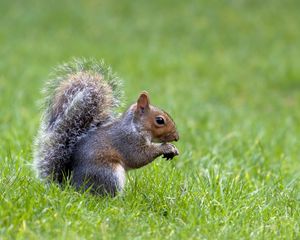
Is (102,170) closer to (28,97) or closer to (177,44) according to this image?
(28,97)

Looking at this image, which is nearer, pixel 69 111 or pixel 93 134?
pixel 69 111

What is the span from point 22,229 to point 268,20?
597 inches

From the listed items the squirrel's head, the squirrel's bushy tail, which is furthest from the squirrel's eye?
the squirrel's bushy tail

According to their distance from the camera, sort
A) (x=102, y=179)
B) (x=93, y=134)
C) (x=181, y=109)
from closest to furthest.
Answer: (x=102, y=179) → (x=93, y=134) → (x=181, y=109)

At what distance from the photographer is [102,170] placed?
169 inches

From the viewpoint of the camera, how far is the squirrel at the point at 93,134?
4.34 meters

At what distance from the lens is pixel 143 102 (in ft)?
14.9

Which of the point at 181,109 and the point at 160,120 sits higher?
the point at 160,120

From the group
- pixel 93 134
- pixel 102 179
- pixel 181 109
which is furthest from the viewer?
pixel 181 109

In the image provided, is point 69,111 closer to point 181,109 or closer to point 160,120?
point 160,120

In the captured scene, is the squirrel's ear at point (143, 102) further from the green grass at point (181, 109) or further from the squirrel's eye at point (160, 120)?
the green grass at point (181, 109)

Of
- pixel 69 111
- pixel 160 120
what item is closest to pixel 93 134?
pixel 69 111

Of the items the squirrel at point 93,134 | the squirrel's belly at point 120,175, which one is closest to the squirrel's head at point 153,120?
the squirrel at point 93,134

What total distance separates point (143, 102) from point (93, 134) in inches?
15.2
